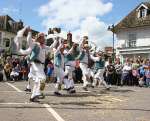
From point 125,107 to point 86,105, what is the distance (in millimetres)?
1153

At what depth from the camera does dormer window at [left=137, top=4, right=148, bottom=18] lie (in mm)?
48662

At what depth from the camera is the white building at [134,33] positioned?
46.9 m

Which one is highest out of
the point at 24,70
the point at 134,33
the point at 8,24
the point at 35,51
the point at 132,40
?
the point at 8,24

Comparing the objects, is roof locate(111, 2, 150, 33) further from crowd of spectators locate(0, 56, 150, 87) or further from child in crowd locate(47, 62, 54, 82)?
child in crowd locate(47, 62, 54, 82)

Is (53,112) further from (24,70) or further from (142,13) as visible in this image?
(142,13)

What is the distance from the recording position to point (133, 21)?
162ft

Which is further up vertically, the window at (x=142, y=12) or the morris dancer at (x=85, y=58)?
→ the window at (x=142, y=12)

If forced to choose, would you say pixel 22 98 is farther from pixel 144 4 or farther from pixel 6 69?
pixel 144 4

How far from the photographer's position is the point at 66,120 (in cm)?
991

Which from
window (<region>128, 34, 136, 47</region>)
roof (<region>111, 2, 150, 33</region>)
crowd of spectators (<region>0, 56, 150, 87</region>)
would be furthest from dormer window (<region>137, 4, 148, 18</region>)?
crowd of spectators (<region>0, 56, 150, 87</region>)

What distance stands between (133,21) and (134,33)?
5.63 ft

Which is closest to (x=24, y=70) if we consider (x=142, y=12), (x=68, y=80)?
(x=68, y=80)

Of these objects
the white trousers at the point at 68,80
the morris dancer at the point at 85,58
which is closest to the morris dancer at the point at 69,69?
the white trousers at the point at 68,80

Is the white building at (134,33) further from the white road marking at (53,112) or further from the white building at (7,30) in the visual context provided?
the white road marking at (53,112)
